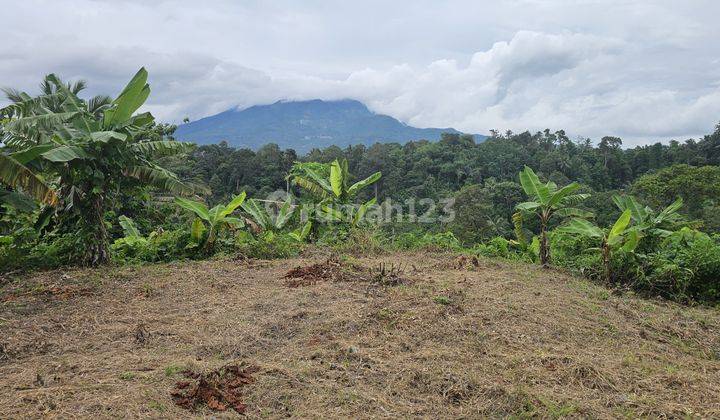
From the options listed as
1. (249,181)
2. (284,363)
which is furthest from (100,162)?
(249,181)

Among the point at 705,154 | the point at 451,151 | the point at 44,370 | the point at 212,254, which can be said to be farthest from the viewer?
the point at 451,151

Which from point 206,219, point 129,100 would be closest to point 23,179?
point 129,100

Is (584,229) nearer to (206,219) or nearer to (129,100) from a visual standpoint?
(206,219)

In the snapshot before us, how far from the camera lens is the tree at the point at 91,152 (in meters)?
6.49

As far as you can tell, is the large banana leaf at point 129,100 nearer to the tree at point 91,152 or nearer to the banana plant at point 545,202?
the tree at point 91,152

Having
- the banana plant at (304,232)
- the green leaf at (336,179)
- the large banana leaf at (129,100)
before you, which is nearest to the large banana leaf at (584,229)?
the green leaf at (336,179)

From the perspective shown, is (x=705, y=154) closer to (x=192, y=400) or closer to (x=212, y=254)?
(x=212, y=254)

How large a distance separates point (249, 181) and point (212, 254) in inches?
967

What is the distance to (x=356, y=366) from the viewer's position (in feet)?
12.3

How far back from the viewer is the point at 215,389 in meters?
3.23

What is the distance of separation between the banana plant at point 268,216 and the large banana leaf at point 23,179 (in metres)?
4.68

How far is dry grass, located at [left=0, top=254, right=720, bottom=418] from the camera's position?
320 centimetres

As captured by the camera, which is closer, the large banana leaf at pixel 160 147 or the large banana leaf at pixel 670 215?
the large banana leaf at pixel 160 147

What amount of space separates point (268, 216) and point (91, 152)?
4.35 m
